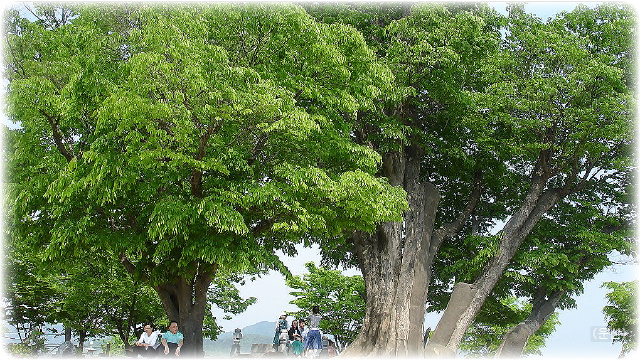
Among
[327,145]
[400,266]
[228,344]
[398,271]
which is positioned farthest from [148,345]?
[228,344]

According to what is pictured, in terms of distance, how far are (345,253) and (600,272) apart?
10.0 meters

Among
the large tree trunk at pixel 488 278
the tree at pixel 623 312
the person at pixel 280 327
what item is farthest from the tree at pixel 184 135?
the tree at pixel 623 312

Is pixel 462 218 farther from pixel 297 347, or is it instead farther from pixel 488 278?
pixel 297 347

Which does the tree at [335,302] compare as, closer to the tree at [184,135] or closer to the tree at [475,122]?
the tree at [475,122]

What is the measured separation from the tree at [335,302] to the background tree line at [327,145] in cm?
575

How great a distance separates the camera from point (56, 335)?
26.5 metres

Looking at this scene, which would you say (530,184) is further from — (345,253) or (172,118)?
(172,118)

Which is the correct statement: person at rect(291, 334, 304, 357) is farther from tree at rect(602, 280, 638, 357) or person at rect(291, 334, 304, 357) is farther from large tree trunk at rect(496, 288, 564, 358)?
tree at rect(602, 280, 638, 357)

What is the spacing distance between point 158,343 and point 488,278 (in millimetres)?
12290

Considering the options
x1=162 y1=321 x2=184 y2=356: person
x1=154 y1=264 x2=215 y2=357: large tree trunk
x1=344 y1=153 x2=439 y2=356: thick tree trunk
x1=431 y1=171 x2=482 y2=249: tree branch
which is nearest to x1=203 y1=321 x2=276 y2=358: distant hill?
x1=154 y1=264 x2=215 y2=357: large tree trunk

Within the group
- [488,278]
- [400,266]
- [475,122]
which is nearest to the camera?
[475,122]

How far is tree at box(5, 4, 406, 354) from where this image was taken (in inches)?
496

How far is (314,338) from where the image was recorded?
14.3 m

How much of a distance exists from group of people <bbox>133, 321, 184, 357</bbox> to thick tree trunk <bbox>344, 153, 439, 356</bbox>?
25.3ft
